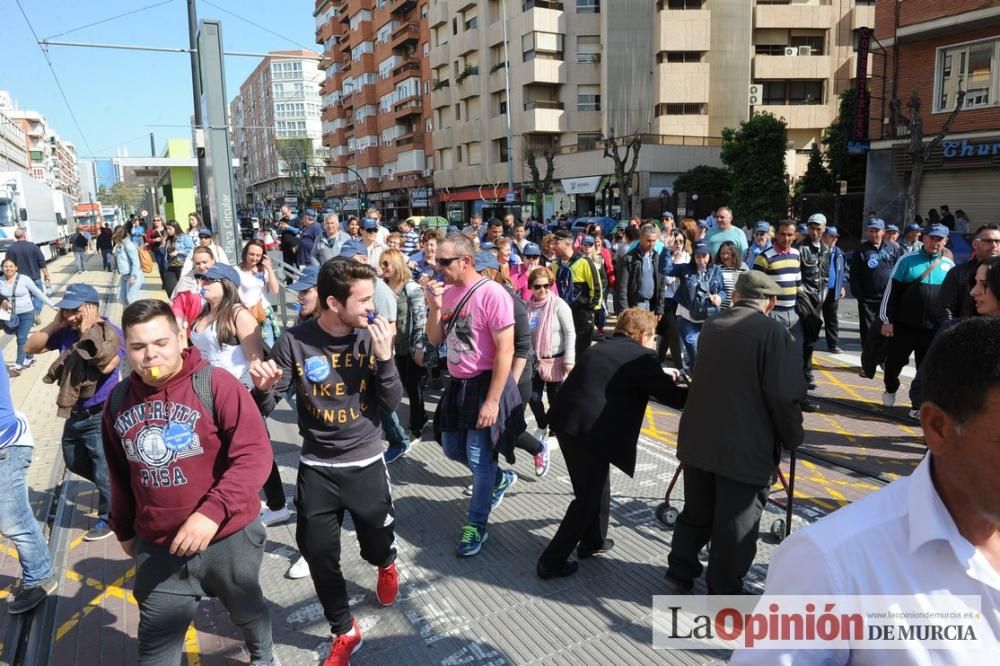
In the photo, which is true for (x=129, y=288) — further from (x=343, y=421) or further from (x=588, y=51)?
(x=588, y=51)

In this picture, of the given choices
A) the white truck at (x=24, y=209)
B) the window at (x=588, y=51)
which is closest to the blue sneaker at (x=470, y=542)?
the white truck at (x=24, y=209)

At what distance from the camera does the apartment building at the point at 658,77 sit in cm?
3759

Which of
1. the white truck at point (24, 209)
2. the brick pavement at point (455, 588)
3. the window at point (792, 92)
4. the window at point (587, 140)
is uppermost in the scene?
the window at point (792, 92)

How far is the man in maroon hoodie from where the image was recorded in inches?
102

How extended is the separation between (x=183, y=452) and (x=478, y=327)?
1.85 meters

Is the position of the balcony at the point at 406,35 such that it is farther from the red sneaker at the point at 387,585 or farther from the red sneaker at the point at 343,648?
the red sneaker at the point at 343,648

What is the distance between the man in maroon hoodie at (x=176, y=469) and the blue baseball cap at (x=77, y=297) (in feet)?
6.35

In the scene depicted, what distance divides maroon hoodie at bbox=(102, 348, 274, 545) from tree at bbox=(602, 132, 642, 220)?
3269cm

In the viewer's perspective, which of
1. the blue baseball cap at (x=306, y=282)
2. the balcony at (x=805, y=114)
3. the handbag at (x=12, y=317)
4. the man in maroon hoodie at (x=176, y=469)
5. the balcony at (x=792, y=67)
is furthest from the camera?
the balcony at (x=805, y=114)

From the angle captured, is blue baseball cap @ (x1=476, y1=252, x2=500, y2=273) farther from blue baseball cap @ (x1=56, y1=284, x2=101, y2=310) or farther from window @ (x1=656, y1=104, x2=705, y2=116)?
window @ (x1=656, y1=104, x2=705, y2=116)

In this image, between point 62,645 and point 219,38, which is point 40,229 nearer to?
point 219,38

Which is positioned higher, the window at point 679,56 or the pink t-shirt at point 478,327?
the window at point 679,56

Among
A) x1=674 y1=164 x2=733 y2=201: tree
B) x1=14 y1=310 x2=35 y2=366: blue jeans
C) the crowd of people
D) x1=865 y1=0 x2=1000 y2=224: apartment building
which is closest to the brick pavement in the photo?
the crowd of people

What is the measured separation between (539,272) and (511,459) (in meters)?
1.96
